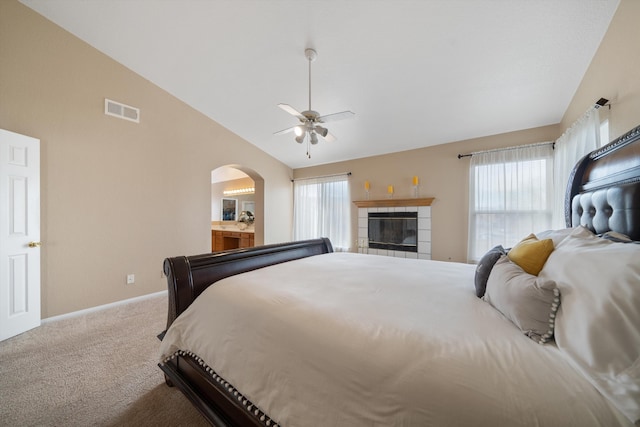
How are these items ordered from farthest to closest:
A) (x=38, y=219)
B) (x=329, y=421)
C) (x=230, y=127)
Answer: (x=230, y=127)
(x=38, y=219)
(x=329, y=421)

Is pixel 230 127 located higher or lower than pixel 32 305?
higher

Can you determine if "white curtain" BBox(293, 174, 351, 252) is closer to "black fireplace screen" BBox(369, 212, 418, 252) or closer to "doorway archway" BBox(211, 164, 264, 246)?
"black fireplace screen" BBox(369, 212, 418, 252)

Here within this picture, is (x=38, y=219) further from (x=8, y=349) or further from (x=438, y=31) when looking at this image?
(x=438, y=31)

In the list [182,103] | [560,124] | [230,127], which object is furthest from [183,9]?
[560,124]

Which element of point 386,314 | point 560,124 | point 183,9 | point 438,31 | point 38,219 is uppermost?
point 183,9

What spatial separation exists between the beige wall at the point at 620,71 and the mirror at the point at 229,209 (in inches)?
276

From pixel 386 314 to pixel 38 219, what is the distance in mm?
3645

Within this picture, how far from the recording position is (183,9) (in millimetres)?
2250

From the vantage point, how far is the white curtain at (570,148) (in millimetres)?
2068

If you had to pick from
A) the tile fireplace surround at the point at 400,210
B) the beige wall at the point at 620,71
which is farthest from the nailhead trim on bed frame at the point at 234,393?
the tile fireplace surround at the point at 400,210

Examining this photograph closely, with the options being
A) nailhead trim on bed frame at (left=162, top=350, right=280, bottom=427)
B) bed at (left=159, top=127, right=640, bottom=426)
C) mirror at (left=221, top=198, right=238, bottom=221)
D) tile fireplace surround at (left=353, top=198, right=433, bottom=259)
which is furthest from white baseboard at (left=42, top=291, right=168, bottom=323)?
tile fireplace surround at (left=353, top=198, right=433, bottom=259)

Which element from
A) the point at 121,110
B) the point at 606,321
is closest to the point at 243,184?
the point at 121,110

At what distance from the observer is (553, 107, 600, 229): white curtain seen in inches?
81.4

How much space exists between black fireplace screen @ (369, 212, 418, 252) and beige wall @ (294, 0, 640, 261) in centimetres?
36
